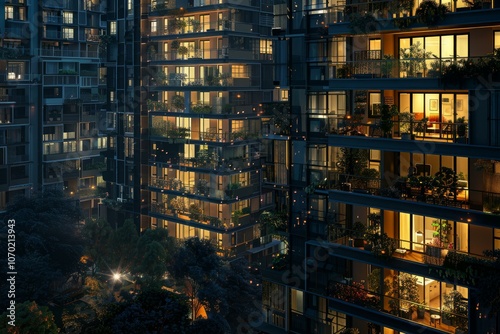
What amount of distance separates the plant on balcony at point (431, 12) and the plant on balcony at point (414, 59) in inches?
63.4

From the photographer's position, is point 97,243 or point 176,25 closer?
point 97,243

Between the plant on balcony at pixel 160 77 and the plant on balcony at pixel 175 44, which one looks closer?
the plant on balcony at pixel 175 44

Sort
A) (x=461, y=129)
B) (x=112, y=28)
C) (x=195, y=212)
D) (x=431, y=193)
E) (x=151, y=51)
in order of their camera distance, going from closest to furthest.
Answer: (x=461, y=129), (x=431, y=193), (x=195, y=212), (x=151, y=51), (x=112, y=28)

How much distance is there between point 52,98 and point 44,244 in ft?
101

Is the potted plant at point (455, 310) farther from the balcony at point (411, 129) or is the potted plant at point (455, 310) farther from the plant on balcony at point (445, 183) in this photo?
the balcony at point (411, 129)

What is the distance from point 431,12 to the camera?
995 inches

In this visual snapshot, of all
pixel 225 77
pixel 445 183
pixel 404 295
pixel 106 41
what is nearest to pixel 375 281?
pixel 404 295

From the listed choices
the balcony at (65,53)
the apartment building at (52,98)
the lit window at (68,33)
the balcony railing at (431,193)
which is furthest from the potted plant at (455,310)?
the lit window at (68,33)

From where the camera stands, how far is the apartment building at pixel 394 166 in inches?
990

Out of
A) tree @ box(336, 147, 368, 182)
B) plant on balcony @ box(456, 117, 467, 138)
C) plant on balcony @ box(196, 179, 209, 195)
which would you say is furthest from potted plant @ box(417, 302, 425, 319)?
plant on balcony @ box(196, 179, 209, 195)

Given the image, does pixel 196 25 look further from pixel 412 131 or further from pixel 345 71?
pixel 412 131

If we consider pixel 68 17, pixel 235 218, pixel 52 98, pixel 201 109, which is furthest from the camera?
pixel 68 17

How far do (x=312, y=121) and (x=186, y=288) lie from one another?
15.4 metres

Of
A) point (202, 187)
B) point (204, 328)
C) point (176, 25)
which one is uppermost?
point (176, 25)
